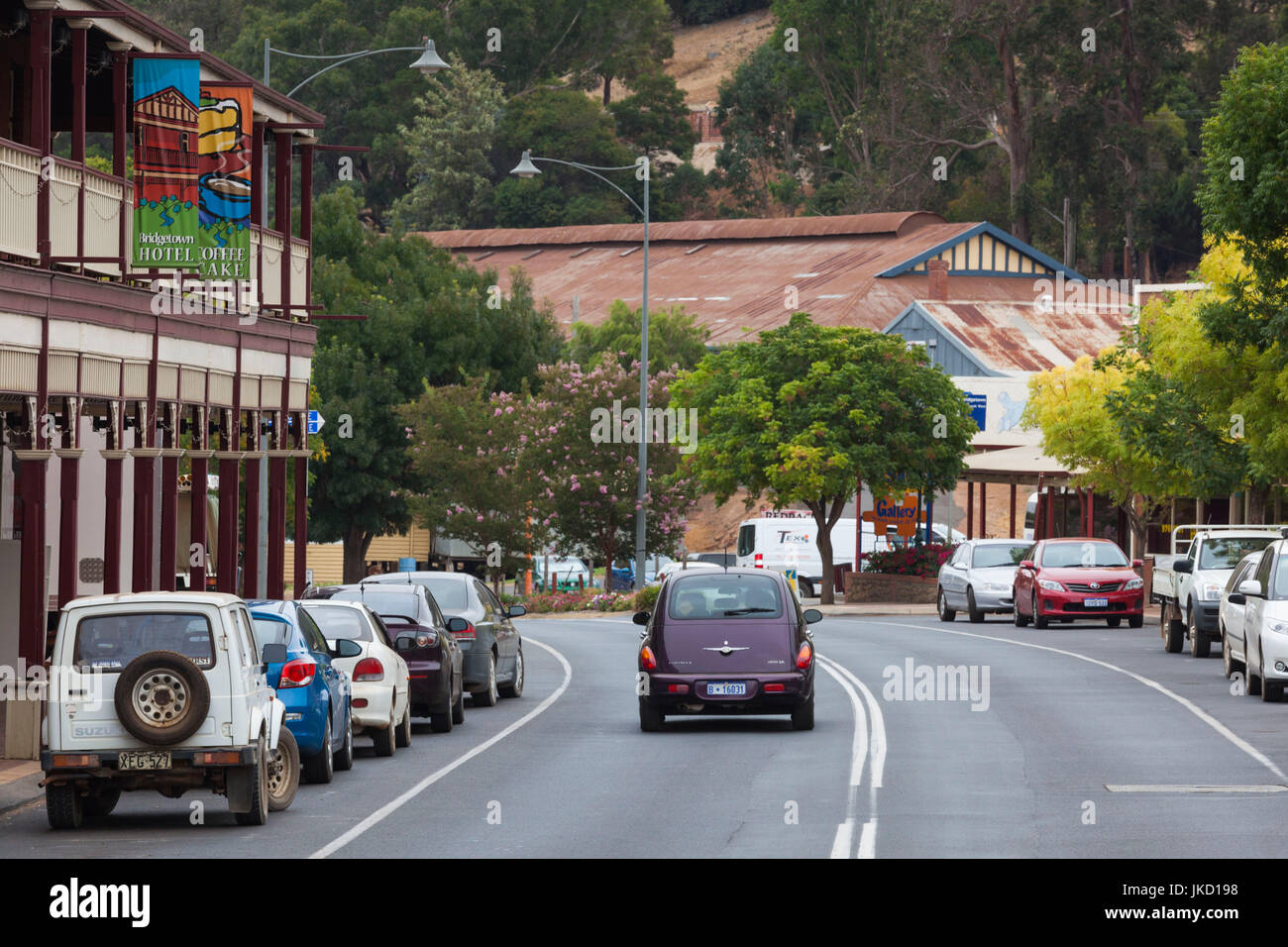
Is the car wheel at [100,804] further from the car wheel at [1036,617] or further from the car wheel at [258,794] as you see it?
the car wheel at [1036,617]

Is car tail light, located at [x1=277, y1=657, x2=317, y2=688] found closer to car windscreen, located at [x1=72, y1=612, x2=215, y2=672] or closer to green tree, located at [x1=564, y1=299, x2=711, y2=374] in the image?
car windscreen, located at [x1=72, y1=612, x2=215, y2=672]

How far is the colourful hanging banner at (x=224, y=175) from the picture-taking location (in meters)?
25.7

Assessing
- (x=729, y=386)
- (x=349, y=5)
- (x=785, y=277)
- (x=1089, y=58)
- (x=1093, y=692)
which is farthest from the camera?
(x=349, y=5)

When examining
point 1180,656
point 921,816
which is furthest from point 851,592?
point 921,816

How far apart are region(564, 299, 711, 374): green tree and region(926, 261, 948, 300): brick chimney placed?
857cm

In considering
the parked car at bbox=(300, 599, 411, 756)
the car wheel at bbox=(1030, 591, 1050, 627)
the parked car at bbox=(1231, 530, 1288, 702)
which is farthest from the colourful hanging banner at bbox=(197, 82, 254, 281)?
the car wheel at bbox=(1030, 591, 1050, 627)

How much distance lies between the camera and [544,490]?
57.8m

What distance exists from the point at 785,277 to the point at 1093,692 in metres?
66.0

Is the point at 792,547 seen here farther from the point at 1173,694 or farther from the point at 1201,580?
the point at 1173,694

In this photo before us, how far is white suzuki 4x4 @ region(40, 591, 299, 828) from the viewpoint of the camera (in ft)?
48.2

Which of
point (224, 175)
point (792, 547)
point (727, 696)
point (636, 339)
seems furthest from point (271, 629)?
point (636, 339)

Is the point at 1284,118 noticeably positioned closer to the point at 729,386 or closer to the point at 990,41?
the point at 729,386

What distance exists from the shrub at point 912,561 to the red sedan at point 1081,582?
593 inches

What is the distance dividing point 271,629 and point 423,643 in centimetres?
490
